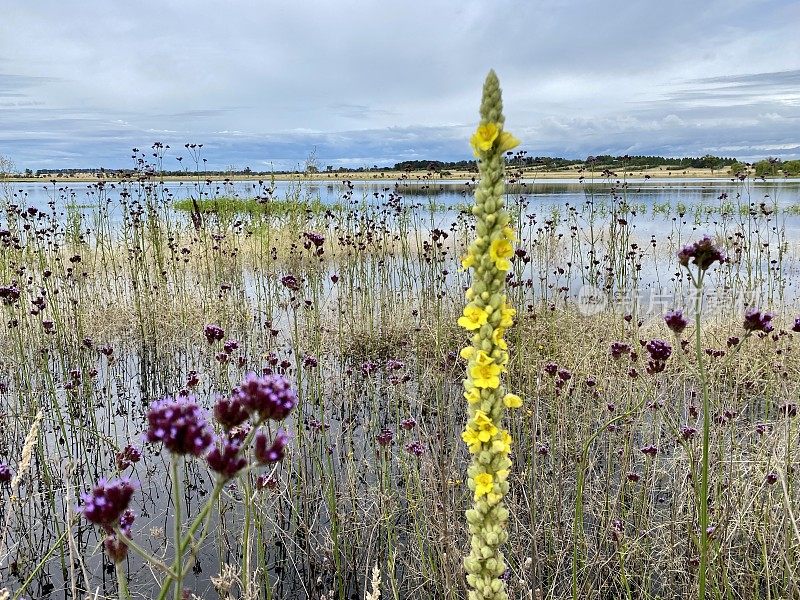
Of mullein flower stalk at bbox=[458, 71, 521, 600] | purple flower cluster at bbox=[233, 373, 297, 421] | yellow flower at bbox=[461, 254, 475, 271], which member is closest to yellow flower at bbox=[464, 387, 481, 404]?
mullein flower stalk at bbox=[458, 71, 521, 600]

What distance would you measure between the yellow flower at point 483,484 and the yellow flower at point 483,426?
111mm

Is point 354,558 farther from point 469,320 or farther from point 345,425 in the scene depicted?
point 469,320

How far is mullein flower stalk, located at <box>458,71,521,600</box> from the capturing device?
1.52 meters

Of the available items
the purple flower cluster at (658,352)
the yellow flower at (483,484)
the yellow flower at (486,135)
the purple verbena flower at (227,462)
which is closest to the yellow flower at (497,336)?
the yellow flower at (483,484)

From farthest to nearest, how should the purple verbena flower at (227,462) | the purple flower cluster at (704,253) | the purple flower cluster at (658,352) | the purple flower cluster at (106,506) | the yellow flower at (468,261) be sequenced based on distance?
the purple flower cluster at (658,352)
the purple flower cluster at (704,253)
the yellow flower at (468,261)
the purple flower cluster at (106,506)
the purple verbena flower at (227,462)

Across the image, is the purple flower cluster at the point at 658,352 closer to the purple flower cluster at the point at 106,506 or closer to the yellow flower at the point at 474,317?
the yellow flower at the point at 474,317

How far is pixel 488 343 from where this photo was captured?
1588mm

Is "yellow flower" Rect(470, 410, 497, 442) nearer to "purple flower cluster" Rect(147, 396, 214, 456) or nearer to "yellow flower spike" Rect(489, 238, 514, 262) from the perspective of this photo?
"yellow flower spike" Rect(489, 238, 514, 262)

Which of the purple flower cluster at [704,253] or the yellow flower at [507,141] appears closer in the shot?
the yellow flower at [507,141]

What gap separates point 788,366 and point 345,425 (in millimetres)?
5029

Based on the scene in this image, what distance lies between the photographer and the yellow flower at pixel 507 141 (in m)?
1.50

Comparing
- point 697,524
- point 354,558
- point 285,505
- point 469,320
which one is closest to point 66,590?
point 285,505

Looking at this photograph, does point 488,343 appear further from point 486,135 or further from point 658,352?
point 658,352

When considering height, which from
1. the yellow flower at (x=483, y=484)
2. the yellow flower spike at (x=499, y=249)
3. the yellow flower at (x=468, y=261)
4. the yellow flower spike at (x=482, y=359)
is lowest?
the yellow flower at (x=483, y=484)
